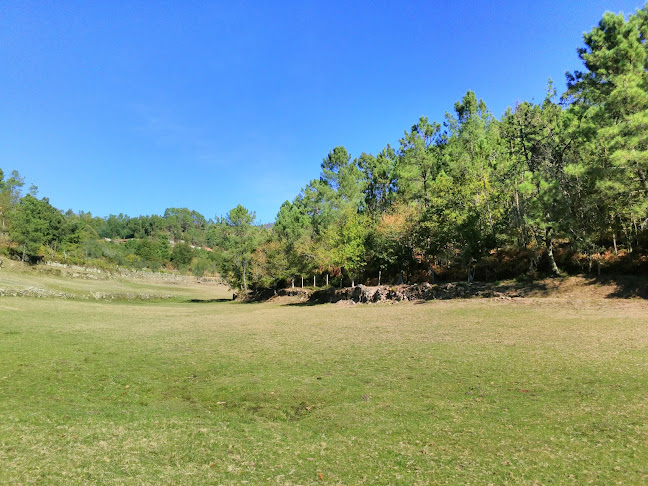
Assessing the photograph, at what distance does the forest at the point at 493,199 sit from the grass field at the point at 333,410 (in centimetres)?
1309

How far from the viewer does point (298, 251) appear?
4541 centimetres

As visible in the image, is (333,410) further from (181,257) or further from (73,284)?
(181,257)

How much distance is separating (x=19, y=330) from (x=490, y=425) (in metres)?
19.6

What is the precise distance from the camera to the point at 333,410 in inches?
285

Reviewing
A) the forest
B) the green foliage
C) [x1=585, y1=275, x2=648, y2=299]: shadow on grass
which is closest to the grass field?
[x1=585, y1=275, x2=648, y2=299]: shadow on grass

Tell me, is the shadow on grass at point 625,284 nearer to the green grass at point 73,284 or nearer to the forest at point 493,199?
the forest at point 493,199

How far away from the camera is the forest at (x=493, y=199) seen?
2139cm

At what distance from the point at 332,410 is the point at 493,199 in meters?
32.1

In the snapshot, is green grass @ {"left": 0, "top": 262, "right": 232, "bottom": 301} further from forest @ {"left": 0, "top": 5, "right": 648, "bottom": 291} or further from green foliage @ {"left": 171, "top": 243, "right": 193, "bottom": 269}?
green foliage @ {"left": 171, "top": 243, "right": 193, "bottom": 269}

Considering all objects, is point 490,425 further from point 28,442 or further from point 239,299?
point 239,299

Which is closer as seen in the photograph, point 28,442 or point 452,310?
point 28,442

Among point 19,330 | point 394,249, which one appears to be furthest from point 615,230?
point 19,330

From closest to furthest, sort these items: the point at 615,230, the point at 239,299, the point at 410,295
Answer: the point at 615,230
the point at 410,295
the point at 239,299

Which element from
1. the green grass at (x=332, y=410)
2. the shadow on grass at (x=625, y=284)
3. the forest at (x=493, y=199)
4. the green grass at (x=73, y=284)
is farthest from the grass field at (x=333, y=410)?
the green grass at (x=73, y=284)
